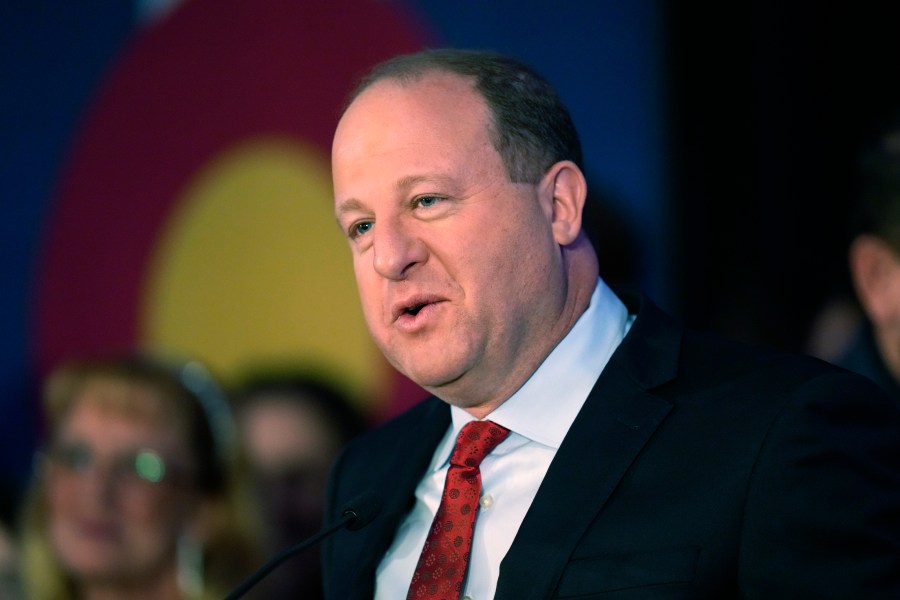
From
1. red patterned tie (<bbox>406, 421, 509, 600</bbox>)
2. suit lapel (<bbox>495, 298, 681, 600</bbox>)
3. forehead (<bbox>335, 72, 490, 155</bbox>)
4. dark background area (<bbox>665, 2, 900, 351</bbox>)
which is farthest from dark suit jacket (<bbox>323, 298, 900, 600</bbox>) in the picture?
dark background area (<bbox>665, 2, 900, 351</bbox>)

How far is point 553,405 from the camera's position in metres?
1.66

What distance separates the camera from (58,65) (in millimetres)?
4570

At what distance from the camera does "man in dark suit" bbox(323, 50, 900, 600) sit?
1378 millimetres

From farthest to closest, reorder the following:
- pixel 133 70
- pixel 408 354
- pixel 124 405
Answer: pixel 133 70
pixel 124 405
pixel 408 354

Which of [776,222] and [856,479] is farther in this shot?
[776,222]

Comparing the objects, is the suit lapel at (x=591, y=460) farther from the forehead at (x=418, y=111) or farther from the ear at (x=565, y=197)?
the forehead at (x=418, y=111)

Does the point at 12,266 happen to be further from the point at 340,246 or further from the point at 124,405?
the point at 124,405

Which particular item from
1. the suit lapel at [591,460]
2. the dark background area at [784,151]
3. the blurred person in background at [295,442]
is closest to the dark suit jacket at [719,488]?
the suit lapel at [591,460]

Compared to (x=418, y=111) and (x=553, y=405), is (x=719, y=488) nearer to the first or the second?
(x=553, y=405)

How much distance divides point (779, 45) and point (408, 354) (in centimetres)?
171

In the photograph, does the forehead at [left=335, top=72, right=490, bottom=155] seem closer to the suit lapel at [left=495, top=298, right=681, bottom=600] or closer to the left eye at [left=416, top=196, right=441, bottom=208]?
the left eye at [left=416, top=196, right=441, bottom=208]

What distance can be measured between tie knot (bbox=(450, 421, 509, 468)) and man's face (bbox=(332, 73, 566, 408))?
5cm

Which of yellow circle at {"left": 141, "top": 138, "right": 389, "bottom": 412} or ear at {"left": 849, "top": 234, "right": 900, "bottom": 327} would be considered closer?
ear at {"left": 849, "top": 234, "right": 900, "bottom": 327}

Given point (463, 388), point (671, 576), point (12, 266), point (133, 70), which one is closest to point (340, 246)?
point (133, 70)
